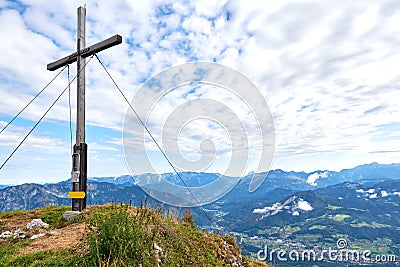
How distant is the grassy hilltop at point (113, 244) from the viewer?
6293mm

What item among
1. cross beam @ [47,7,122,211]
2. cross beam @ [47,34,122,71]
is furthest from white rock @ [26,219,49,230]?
cross beam @ [47,34,122,71]

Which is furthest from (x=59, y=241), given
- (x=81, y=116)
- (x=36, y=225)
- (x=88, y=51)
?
(x=88, y=51)

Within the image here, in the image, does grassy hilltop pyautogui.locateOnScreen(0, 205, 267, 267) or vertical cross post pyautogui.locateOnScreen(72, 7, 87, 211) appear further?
vertical cross post pyautogui.locateOnScreen(72, 7, 87, 211)

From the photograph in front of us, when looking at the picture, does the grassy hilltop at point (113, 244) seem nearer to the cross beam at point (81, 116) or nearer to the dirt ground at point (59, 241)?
the dirt ground at point (59, 241)

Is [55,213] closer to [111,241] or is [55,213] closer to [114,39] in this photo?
[111,241]

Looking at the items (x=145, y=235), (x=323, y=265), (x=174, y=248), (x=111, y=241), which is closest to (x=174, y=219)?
(x=174, y=248)

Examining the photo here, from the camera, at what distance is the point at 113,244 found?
6.27 metres

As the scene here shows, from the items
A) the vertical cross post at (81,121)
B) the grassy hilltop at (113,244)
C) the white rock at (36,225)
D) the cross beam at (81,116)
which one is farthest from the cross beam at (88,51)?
the white rock at (36,225)

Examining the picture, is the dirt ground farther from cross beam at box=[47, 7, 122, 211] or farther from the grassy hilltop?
cross beam at box=[47, 7, 122, 211]

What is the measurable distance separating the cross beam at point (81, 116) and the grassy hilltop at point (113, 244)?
769 millimetres

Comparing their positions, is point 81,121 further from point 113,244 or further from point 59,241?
point 113,244

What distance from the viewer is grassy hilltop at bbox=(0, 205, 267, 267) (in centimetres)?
629

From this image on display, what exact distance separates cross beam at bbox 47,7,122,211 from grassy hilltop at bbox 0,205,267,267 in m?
0.77

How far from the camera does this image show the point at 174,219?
1179 centimetres
